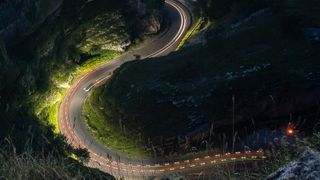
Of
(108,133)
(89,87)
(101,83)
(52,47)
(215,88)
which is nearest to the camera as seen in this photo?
(108,133)

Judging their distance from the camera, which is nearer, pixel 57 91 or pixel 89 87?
pixel 57 91

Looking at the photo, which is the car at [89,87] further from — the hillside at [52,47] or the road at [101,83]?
the hillside at [52,47]

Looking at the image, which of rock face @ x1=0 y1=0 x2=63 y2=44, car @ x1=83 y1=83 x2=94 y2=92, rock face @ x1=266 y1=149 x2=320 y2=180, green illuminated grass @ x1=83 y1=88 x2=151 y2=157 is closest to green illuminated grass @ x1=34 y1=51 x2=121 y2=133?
car @ x1=83 y1=83 x2=94 y2=92

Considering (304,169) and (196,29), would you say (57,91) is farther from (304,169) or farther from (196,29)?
(304,169)

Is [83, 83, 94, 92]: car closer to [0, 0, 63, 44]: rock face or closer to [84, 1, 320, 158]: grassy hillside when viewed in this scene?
[84, 1, 320, 158]: grassy hillside

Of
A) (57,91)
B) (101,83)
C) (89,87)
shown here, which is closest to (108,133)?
(89,87)
